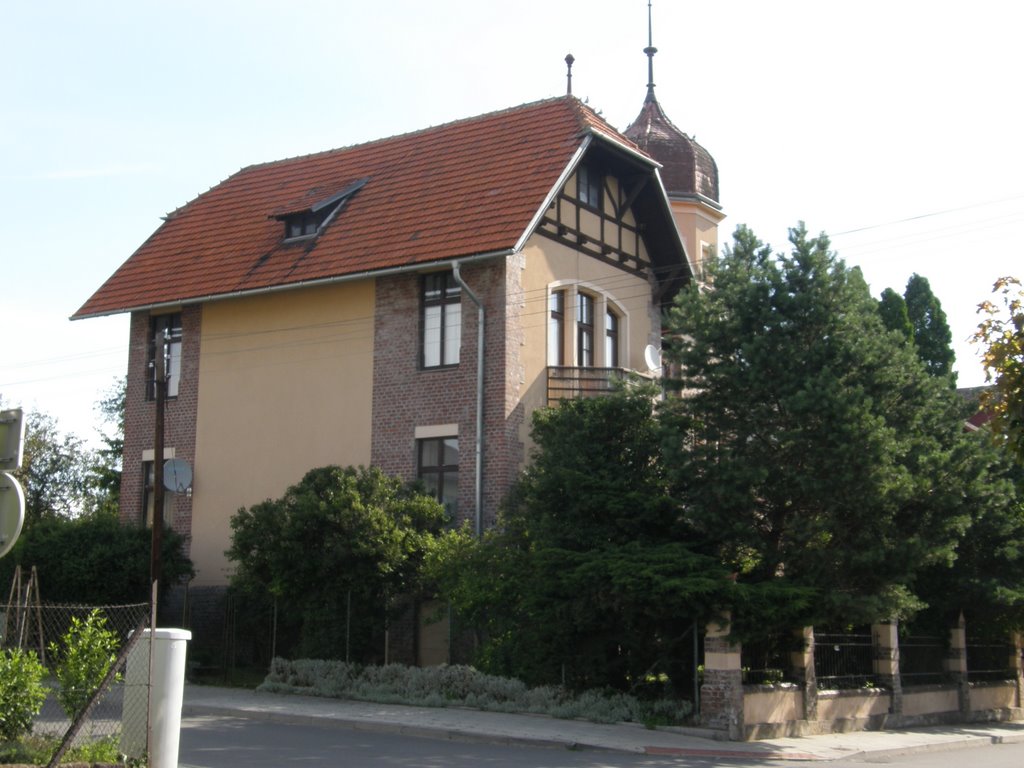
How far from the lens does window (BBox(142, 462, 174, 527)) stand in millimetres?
27594

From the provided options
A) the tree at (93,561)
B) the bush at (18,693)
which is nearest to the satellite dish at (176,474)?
the tree at (93,561)

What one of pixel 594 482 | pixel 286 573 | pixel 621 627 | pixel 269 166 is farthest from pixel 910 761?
pixel 269 166

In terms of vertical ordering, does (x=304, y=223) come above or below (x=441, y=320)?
above

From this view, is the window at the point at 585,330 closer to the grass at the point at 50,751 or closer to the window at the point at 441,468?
the window at the point at 441,468

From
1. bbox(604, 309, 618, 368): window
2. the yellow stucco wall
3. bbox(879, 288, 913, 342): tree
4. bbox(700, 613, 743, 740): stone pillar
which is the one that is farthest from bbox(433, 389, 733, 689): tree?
bbox(879, 288, 913, 342): tree

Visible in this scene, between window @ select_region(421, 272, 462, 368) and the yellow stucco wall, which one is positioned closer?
window @ select_region(421, 272, 462, 368)

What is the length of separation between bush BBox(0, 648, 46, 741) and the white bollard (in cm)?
76

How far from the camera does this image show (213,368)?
2739 cm

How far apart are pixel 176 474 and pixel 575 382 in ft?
28.1

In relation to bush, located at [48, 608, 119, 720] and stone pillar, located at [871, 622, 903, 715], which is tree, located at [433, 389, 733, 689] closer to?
stone pillar, located at [871, 622, 903, 715]

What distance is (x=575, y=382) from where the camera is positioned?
24.7m

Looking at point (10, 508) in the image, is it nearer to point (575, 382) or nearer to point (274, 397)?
point (575, 382)

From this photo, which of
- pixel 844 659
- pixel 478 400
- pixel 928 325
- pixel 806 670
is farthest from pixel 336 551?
pixel 928 325

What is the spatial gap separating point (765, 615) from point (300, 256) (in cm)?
1318
